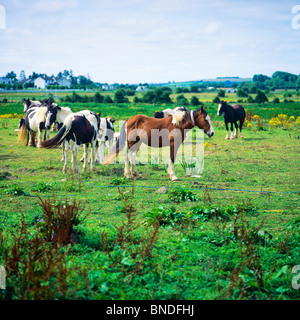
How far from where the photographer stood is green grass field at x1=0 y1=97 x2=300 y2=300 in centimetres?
395

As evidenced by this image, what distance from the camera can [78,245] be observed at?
5.11 meters

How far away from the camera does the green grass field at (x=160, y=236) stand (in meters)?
3.95

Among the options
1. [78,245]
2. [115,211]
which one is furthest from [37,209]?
[78,245]

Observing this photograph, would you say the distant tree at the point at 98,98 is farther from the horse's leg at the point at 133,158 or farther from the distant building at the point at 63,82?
the distant building at the point at 63,82

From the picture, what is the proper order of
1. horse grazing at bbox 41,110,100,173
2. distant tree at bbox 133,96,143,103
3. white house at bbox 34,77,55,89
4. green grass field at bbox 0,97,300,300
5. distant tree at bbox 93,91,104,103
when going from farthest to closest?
white house at bbox 34,77,55,89, distant tree at bbox 133,96,143,103, distant tree at bbox 93,91,104,103, horse grazing at bbox 41,110,100,173, green grass field at bbox 0,97,300,300

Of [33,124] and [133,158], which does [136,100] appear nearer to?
[33,124]

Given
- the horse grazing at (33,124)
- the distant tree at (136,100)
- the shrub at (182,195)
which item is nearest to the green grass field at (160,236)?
the shrub at (182,195)

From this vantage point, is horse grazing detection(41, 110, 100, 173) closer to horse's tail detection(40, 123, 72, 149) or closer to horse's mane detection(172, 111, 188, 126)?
horse's tail detection(40, 123, 72, 149)

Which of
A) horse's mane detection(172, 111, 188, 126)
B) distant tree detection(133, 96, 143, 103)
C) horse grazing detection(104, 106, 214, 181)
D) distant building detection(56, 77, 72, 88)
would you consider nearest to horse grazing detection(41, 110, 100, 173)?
horse grazing detection(104, 106, 214, 181)

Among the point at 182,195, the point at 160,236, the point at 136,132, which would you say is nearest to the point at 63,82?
the point at 136,132

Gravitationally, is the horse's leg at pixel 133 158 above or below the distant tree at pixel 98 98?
below

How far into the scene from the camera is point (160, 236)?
557 cm
